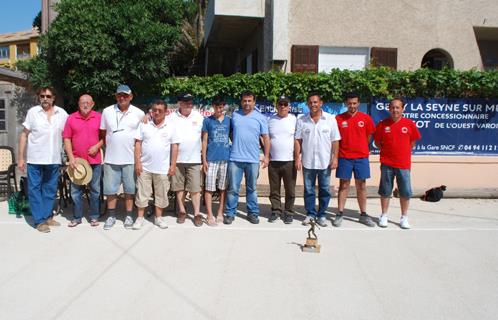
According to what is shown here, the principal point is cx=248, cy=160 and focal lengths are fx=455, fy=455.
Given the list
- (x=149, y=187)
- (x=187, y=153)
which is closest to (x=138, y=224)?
(x=149, y=187)

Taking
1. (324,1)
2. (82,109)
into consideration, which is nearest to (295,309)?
(82,109)

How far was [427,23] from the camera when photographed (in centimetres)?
1077

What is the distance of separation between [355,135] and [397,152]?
0.64 metres

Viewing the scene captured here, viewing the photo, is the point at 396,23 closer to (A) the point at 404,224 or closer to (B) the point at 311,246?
(A) the point at 404,224

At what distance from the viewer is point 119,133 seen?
6180mm

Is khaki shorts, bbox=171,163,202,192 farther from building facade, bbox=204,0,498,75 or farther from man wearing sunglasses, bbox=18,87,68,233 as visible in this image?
building facade, bbox=204,0,498,75

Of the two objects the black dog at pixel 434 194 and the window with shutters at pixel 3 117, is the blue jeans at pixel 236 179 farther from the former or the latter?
the window with shutters at pixel 3 117

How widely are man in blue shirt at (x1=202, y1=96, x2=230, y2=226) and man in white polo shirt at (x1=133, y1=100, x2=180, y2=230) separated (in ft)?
1.50

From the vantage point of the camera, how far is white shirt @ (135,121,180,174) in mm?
6207

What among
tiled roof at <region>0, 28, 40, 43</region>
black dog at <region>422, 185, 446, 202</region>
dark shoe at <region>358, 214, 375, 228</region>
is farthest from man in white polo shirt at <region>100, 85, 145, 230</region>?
tiled roof at <region>0, 28, 40, 43</region>

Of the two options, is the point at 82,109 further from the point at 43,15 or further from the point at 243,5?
the point at 43,15

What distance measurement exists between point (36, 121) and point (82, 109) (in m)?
0.66

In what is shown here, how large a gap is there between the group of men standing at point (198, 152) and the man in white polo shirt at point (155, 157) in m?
0.01

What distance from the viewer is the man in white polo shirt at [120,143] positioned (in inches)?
244
